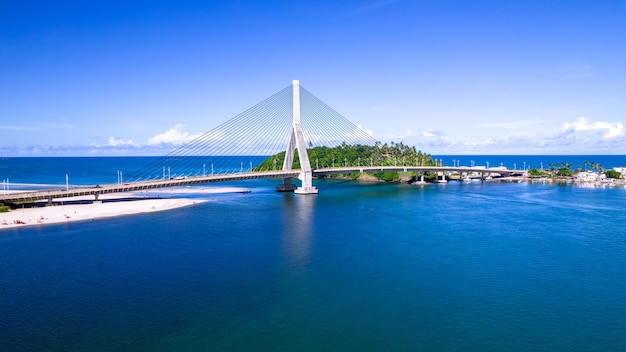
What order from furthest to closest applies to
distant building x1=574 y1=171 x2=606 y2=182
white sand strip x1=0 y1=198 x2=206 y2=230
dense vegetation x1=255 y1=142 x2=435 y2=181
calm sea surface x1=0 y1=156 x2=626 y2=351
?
dense vegetation x1=255 y1=142 x2=435 y2=181 → distant building x1=574 y1=171 x2=606 y2=182 → white sand strip x1=0 y1=198 x2=206 y2=230 → calm sea surface x1=0 y1=156 x2=626 y2=351

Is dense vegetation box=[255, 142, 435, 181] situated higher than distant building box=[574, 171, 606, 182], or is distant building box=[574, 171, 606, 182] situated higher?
dense vegetation box=[255, 142, 435, 181]

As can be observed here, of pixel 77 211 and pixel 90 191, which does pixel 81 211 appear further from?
pixel 90 191

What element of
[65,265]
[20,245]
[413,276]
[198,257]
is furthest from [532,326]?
[20,245]

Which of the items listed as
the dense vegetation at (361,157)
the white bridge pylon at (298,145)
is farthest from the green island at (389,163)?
the white bridge pylon at (298,145)

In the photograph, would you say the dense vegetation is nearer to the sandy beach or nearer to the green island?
the green island

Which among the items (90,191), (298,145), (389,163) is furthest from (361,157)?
(90,191)

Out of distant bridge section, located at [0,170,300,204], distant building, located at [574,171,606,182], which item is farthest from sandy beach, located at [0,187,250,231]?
distant building, located at [574,171,606,182]

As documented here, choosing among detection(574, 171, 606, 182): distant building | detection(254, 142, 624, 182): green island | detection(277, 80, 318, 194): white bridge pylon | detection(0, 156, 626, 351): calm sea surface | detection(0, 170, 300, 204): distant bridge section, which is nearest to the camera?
detection(0, 156, 626, 351): calm sea surface
